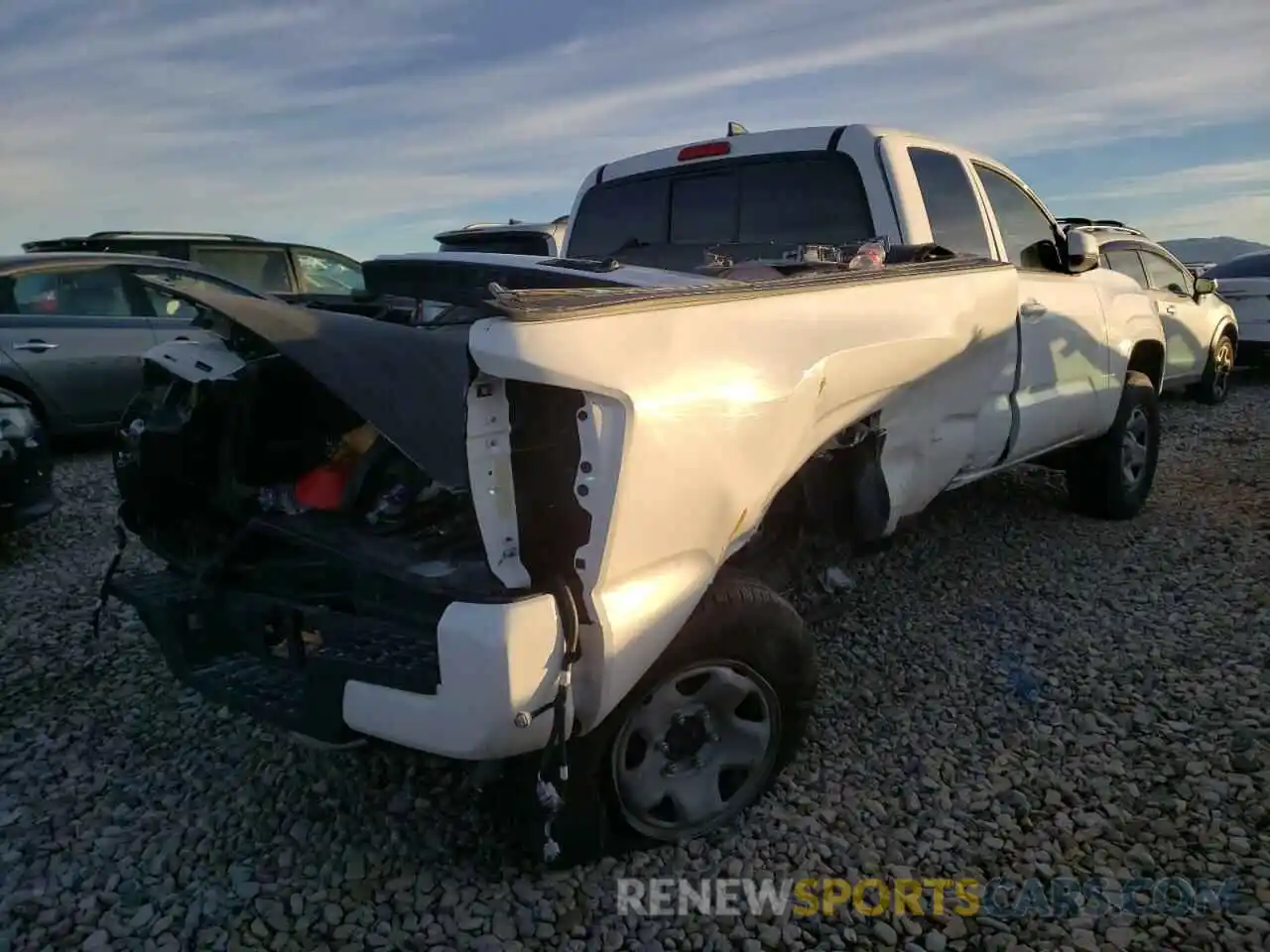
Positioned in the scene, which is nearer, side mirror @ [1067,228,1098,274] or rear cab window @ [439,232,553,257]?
side mirror @ [1067,228,1098,274]

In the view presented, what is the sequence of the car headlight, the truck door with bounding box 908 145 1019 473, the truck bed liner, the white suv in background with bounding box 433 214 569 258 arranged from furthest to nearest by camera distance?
the white suv in background with bounding box 433 214 569 258
the car headlight
the truck door with bounding box 908 145 1019 473
the truck bed liner

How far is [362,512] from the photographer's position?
274cm

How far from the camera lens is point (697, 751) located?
2730 millimetres

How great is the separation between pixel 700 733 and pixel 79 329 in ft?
21.6

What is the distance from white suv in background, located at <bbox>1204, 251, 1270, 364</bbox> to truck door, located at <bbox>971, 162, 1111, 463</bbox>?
799 centimetres

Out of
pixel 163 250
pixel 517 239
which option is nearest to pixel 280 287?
pixel 163 250

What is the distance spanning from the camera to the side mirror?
15.3 feet

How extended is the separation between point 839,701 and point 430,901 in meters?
1.64

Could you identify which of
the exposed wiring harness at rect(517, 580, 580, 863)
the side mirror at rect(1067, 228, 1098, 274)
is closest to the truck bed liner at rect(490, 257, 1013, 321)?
the exposed wiring harness at rect(517, 580, 580, 863)

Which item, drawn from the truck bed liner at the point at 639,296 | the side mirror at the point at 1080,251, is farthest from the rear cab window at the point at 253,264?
the truck bed liner at the point at 639,296

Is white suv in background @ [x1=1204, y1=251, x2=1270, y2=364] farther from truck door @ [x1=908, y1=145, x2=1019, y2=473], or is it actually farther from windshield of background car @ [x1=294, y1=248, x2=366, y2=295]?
windshield of background car @ [x1=294, y1=248, x2=366, y2=295]

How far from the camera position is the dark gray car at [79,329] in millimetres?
7055

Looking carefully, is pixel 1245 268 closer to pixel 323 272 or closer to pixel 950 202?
pixel 950 202

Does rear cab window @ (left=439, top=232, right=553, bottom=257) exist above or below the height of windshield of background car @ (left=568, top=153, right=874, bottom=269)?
below
